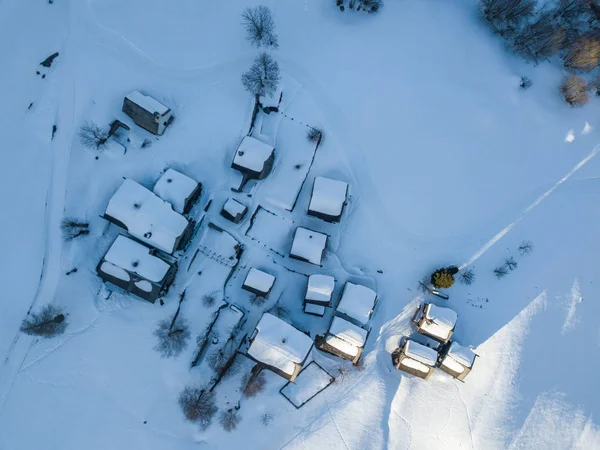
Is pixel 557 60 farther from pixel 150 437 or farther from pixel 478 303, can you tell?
pixel 150 437

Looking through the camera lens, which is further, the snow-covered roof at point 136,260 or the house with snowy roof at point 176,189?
the house with snowy roof at point 176,189

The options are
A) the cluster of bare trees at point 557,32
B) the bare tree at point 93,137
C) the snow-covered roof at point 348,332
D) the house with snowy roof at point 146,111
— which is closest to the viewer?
the snow-covered roof at point 348,332

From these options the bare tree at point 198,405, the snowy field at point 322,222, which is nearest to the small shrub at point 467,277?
the snowy field at point 322,222

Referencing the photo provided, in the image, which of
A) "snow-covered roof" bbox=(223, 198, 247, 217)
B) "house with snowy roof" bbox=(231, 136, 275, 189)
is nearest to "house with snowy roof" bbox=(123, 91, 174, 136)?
"house with snowy roof" bbox=(231, 136, 275, 189)

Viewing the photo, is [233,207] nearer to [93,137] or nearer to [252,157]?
[252,157]

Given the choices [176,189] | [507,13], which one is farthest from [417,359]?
[507,13]

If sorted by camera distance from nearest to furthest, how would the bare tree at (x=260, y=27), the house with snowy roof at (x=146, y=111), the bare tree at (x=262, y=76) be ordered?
the house with snowy roof at (x=146, y=111) < the bare tree at (x=262, y=76) < the bare tree at (x=260, y=27)

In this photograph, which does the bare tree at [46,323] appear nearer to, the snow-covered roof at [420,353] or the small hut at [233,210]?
the small hut at [233,210]

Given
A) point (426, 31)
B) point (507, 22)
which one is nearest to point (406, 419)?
point (426, 31)
